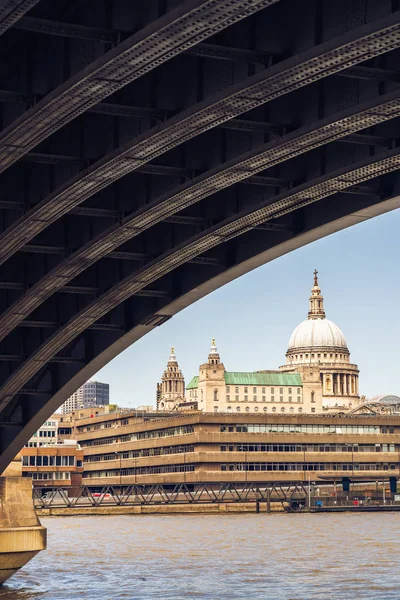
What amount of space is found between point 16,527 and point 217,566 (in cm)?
1289

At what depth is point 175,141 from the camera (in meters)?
20.0

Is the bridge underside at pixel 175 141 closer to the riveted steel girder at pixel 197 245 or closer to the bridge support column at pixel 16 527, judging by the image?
the riveted steel girder at pixel 197 245

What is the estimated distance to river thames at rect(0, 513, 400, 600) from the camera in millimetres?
40781

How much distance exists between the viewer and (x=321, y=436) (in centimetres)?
16012

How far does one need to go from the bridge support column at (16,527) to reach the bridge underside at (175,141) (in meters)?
10.7

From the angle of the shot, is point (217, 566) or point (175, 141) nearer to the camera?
point (175, 141)

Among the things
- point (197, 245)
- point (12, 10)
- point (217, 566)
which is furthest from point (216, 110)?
point (217, 566)

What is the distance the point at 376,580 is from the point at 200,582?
651 cm

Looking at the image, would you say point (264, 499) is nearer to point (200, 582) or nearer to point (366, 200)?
point (200, 582)

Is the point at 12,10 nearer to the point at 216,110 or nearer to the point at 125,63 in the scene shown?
the point at 125,63

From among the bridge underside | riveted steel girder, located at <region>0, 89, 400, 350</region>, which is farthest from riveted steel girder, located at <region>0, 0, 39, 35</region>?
riveted steel girder, located at <region>0, 89, 400, 350</region>

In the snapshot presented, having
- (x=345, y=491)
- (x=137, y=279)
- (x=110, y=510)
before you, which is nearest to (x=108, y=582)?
(x=137, y=279)

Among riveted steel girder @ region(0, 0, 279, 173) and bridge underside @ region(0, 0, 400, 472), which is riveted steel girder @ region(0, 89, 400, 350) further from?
riveted steel girder @ region(0, 0, 279, 173)

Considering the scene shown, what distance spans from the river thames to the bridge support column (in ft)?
3.46
